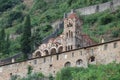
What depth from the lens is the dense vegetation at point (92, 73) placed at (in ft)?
195

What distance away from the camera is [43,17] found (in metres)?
95.3

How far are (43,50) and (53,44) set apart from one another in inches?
48.7

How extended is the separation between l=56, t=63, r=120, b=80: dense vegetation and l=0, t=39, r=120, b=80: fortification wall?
1119 mm

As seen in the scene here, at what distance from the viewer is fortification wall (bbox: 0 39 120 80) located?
62.8 metres

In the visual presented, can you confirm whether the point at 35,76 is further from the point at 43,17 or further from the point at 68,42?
the point at 43,17

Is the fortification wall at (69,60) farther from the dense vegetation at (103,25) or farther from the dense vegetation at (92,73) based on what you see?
the dense vegetation at (103,25)

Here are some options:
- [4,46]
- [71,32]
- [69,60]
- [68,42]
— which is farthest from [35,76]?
[4,46]

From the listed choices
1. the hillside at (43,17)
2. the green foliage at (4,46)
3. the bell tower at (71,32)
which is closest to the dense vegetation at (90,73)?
the bell tower at (71,32)

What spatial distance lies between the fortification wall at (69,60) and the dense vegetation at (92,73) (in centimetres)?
112

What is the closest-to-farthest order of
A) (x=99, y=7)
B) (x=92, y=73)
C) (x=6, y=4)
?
(x=92, y=73) < (x=99, y=7) < (x=6, y=4)

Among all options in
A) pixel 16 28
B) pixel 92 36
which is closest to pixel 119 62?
pixel 92 36

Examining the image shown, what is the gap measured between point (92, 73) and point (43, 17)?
116 feet

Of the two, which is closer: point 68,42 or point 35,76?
point 35,76

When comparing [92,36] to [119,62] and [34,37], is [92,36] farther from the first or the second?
[119,62]
